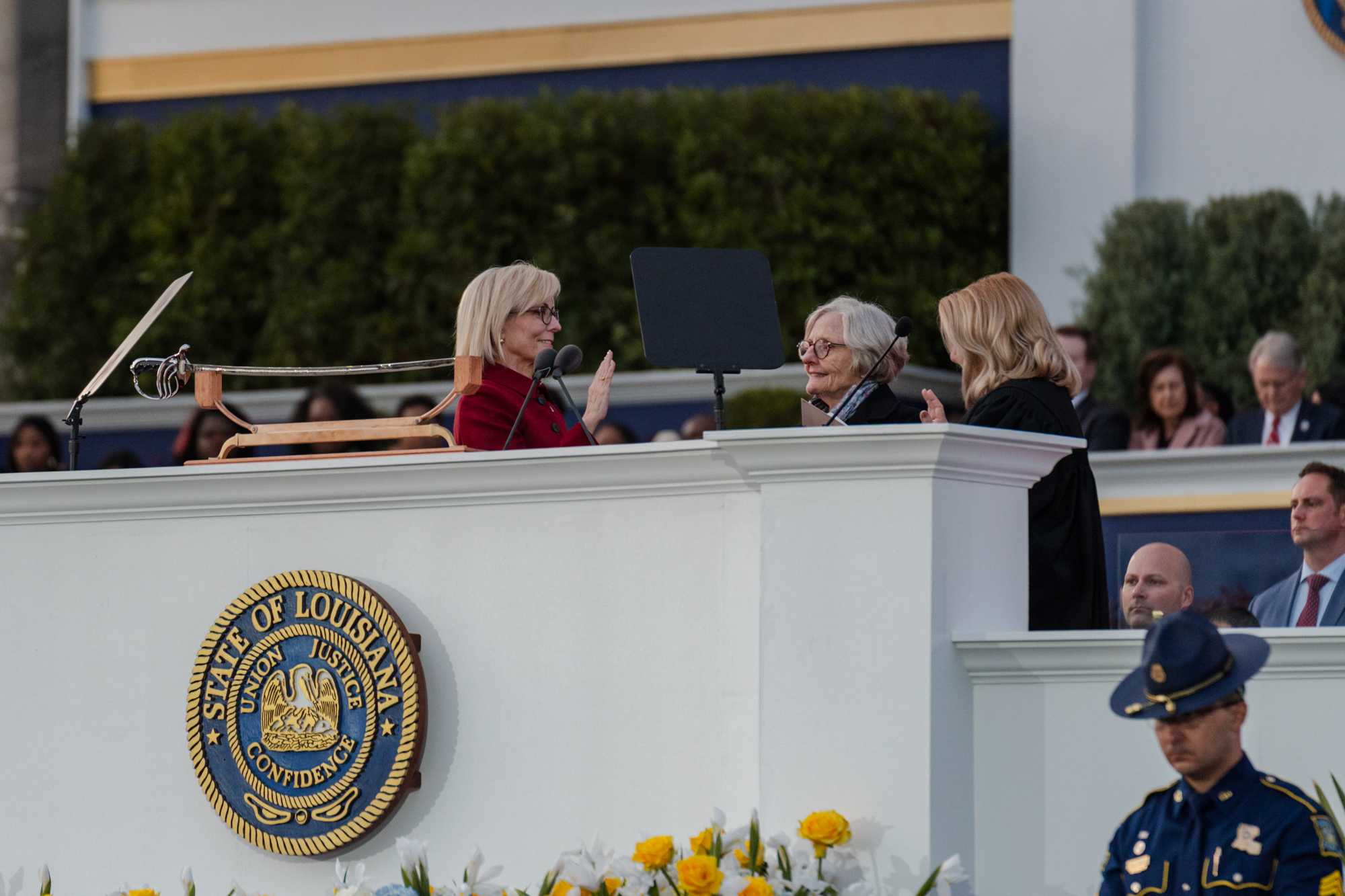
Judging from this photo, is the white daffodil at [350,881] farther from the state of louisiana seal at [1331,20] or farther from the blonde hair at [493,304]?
the state of louisiana seal at [1331,20]

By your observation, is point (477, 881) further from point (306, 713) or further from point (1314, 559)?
point (1314, 559)

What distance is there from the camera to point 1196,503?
959 centimetres

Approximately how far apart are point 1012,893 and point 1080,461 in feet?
3.62

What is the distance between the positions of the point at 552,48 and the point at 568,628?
433 inches

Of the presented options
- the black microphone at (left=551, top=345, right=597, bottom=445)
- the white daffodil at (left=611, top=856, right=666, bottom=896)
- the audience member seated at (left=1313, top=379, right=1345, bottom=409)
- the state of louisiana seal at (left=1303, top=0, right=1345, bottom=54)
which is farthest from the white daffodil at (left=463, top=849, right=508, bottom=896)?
the state of louisiana seal at (left=1303, top=0, right=1345, bottom=54)

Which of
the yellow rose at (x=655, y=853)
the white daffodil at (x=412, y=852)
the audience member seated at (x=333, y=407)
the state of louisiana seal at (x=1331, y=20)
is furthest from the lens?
the state of louisiana seal at (x=1331, y=20)

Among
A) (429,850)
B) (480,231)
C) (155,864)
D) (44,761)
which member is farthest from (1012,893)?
(480,231)

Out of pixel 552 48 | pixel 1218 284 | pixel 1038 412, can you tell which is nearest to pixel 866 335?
pixel 1038 412

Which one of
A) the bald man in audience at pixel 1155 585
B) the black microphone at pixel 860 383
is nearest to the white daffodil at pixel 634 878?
the black microphone at pixel 860 383

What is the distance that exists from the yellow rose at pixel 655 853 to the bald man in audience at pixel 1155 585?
1.83 m

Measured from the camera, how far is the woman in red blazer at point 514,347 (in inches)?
216

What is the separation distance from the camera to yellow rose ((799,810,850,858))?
4254mm

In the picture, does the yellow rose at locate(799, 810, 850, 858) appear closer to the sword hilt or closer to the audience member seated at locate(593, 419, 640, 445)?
the sword hilt

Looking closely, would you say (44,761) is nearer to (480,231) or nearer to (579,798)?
(579,798)
